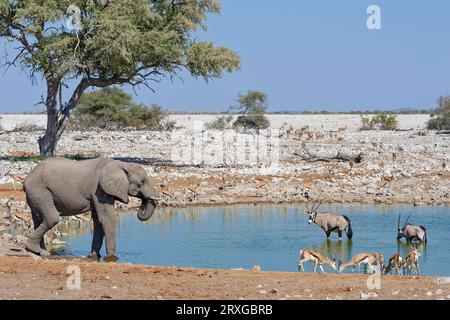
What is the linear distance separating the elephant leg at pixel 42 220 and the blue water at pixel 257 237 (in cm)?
145

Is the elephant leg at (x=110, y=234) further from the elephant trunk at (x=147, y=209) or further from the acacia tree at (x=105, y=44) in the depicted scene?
the acacia tree at (x=105, y=44)

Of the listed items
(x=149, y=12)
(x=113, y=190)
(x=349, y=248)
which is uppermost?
(x=149, y=12)

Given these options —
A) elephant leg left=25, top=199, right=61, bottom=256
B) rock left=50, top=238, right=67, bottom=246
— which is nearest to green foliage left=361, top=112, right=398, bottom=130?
rock left=50, top=238, right=67, bottom=246

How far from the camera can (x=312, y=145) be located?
41.3 meters

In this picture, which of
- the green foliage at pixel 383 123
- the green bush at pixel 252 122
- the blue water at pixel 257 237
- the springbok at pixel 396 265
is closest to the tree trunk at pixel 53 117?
the blue water at pixel 257 237

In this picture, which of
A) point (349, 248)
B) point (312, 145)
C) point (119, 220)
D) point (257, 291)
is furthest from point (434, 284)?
point (312, 145)

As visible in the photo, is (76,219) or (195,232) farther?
(76,219)

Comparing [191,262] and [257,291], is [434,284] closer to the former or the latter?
[257,291]

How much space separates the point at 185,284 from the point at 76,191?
4.44m

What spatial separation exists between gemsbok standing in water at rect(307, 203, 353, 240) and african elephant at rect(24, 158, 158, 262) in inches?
223

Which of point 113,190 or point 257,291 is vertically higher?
point 113,190

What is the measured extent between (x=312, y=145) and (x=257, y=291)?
30.1 metres

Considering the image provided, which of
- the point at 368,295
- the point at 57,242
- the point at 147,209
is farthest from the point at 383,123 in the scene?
the point at 368,295

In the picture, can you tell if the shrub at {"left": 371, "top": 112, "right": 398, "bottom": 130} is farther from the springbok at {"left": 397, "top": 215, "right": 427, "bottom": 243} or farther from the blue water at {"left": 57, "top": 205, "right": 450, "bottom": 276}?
the springbok at {"left": 397, "top": 215, "right": 427, "bottom": 243}
